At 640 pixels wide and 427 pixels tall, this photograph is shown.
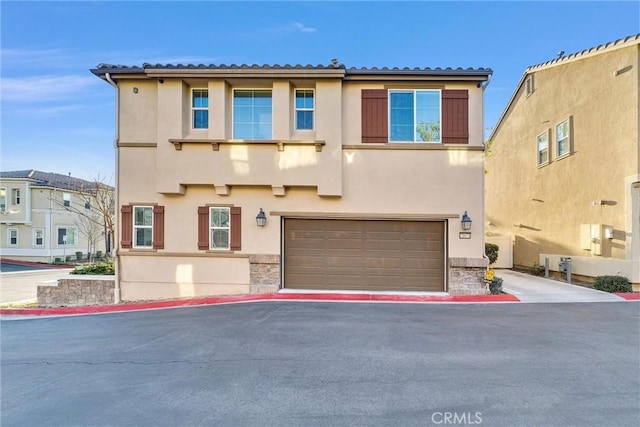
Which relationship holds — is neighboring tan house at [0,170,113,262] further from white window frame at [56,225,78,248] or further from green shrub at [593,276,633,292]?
green shrub at [593,276,633,292]

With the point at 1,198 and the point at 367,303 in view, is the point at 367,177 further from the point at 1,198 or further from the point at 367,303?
the point at 1,198

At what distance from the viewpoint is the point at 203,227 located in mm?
10141

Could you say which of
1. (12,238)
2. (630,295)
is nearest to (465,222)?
(630,295)

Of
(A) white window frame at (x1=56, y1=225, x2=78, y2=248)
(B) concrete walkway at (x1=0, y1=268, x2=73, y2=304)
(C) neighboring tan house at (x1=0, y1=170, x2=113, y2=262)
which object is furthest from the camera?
(A) white window frame at (x1=56, y1=225, x2=78, y2=248)

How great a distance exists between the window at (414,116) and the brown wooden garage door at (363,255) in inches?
109

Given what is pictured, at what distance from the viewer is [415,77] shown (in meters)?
9.72

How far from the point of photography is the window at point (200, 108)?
33.7ft

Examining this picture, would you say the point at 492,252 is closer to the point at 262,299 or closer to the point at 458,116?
the point at 458,116

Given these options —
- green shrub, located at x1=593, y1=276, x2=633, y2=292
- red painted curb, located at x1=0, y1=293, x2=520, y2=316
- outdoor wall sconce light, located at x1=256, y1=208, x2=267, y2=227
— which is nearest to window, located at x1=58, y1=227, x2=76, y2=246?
red painted curb, located at x1=0, y1=293, x2=520, y2=316

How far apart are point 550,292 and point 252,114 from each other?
35.7 ft

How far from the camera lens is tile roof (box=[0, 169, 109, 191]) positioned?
27.7 metres

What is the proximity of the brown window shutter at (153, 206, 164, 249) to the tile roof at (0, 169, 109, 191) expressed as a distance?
846 inches

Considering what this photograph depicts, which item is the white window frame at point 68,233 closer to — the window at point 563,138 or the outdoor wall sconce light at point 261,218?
the outdoor wall sconce light at point 261,218

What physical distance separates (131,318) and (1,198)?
3005cm
